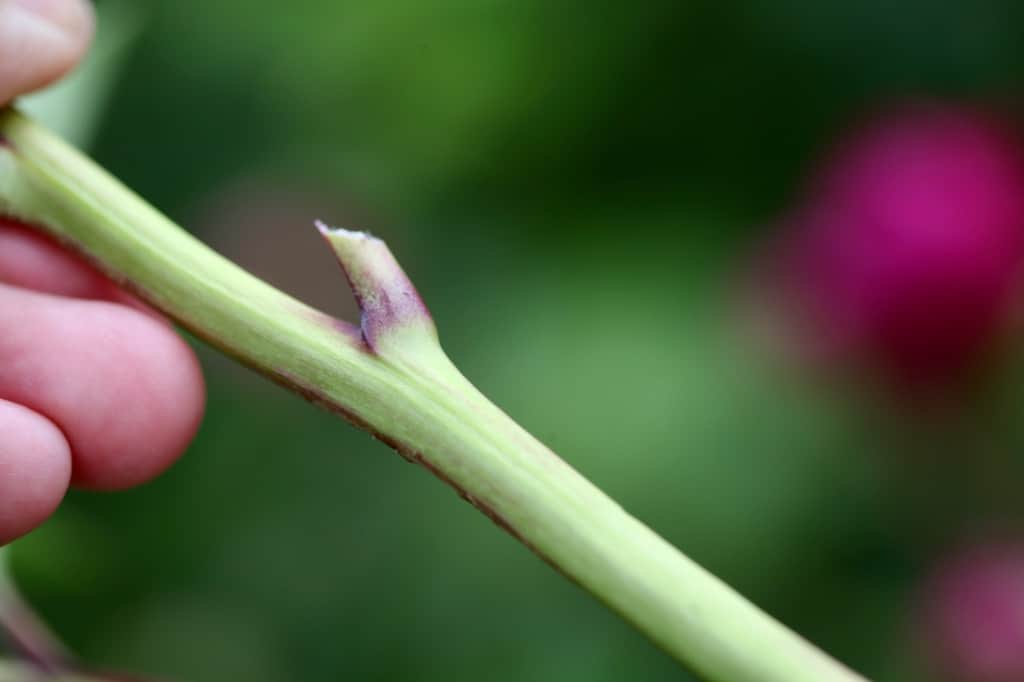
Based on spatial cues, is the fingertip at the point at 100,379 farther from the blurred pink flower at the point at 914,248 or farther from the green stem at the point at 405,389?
the blurred pink flower at the point at 914,248

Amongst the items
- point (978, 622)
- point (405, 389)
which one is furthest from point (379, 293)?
point (978, 622)

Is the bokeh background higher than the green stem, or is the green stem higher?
the green stem

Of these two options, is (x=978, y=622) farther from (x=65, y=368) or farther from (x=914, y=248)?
(x=65, y=368)

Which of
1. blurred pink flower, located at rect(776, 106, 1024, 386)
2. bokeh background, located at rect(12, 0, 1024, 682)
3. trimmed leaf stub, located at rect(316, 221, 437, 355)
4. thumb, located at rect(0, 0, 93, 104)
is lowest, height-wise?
bokeh background, located at rect(12, 0, 1024, 682)

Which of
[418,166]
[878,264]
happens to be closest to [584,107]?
[418,166]

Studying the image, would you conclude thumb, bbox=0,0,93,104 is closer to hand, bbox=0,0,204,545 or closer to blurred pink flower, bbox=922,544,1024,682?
hand, bbox=0,0,204,545

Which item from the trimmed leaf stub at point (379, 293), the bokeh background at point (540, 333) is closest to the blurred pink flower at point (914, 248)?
the bokeh background at point (540, 333)

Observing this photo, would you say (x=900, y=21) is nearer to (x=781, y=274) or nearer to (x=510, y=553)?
(x=781, y=274)

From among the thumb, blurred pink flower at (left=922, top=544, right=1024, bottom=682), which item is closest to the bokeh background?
blurred pink flower at (left=922, top=544, right=1024, bottom=682)
